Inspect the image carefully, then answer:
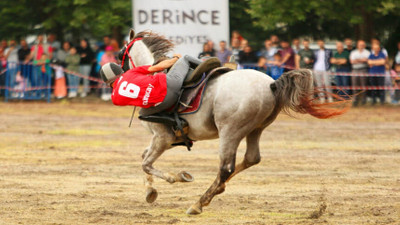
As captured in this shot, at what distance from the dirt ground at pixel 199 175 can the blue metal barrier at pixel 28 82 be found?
10.6 ft

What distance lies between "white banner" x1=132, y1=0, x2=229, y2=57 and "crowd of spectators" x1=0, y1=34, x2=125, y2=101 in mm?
1618

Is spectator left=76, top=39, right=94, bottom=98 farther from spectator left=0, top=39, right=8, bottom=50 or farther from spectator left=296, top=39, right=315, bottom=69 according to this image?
spectator left=296, top=39, right=315, bottom=69

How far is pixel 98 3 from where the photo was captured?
24.2 meters

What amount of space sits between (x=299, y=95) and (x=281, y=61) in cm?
1234

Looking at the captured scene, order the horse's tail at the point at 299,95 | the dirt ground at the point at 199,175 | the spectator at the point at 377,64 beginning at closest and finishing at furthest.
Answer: the horse's tail at the point at 299,95 < the dirt ground at the point at 199,175 < the spectator at the point at 377,64

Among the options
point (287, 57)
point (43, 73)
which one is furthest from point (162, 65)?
point (43, 73)

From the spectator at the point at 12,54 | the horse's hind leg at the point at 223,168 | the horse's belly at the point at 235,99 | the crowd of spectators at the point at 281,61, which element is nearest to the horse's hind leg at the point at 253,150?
the horse's hind leg at the point at 223,168

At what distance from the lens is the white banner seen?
73.5ft

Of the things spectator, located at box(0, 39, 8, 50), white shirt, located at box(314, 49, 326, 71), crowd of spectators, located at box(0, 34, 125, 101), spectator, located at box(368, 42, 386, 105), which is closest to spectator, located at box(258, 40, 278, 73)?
white shirt, located at box(314, 49, 326, 71)

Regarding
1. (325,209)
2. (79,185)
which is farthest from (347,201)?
(79,185)

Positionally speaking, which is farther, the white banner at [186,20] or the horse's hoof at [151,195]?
the white banner at [186,20]

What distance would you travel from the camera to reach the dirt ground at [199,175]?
9.12m

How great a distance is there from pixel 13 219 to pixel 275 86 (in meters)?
3.08

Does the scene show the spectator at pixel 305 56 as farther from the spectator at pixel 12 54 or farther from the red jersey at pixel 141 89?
the red jersey at pixel 141 89
